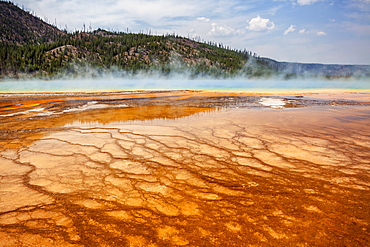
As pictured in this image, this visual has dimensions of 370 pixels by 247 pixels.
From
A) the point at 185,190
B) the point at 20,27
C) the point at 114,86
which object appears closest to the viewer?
the point at 185,190

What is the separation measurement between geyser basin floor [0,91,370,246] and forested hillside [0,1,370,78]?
43482mm

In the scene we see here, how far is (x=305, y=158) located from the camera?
147 inches

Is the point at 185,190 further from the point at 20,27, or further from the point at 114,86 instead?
the point at 20,27

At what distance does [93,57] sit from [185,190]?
59843 mm

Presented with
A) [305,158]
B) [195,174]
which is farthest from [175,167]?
[305,158]

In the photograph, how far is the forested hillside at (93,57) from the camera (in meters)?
43.8

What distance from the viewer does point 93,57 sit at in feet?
180

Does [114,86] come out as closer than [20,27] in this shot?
Yes

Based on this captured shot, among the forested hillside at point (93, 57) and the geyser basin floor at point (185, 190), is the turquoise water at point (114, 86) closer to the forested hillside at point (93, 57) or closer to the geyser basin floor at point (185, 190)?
the forested hillside at point (93, 57)

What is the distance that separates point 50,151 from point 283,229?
410 centimetres

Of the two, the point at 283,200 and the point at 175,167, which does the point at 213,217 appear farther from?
the point at 175,167

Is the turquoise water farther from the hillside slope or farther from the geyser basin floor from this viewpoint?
the hillside slope

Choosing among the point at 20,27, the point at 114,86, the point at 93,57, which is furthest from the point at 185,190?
the point at 20,27

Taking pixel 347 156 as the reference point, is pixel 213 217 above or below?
below
